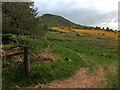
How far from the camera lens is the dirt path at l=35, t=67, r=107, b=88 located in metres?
31.1

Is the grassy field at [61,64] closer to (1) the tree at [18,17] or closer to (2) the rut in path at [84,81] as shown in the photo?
(2) the rut in path at [84,81]

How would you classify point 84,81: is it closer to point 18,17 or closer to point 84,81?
point 84,81

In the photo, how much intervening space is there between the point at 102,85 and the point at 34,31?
394 inches

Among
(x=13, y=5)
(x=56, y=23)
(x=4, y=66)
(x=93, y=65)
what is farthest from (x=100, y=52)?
(x=56, y=23)

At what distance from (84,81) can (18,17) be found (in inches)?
407

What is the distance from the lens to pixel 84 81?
32375 millimetres

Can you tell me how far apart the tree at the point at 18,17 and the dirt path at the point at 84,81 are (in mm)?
7145

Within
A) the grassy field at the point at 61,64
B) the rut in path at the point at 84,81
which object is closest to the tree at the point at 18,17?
the grassy field at the point at 61,64

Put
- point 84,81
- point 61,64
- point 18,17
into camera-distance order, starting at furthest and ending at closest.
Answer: point 18,17
point 61,64
point 84,81

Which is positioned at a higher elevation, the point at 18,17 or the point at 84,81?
the point at 18,17

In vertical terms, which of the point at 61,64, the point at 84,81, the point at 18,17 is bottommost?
the point at 84,81

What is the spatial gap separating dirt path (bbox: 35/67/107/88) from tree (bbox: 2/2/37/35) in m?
7.15

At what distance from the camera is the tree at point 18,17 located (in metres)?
37.9

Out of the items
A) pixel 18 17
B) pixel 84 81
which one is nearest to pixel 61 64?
pixel 84 81
